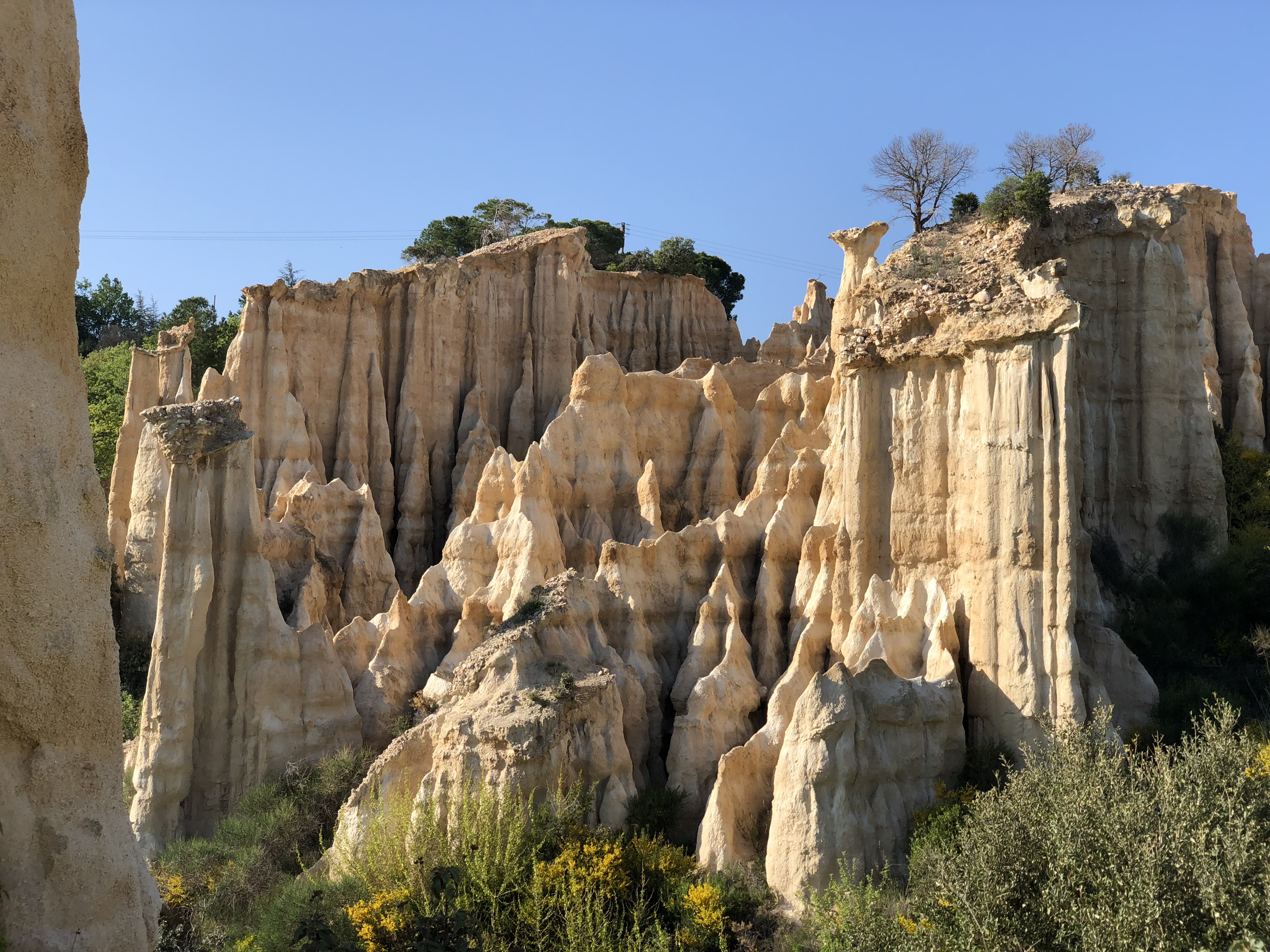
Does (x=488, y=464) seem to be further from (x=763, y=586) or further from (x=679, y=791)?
(x=679, y=791)

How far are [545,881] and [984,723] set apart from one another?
961 cm

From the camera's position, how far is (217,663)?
1016 inches

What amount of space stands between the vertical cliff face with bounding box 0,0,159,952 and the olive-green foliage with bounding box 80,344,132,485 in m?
31.7

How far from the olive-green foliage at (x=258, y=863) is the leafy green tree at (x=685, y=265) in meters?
34.2

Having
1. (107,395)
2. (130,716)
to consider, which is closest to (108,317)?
(107,395)

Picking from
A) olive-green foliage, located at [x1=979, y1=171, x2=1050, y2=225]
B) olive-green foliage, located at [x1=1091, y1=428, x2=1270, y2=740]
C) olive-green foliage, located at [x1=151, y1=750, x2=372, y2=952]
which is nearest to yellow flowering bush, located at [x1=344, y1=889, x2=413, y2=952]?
olive-green foliage, located at [x1=151, y1=750, x2=372, y2=952]

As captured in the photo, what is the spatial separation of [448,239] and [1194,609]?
4238cm

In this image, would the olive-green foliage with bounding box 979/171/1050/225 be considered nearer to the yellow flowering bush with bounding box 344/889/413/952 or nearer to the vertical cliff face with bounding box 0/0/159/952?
the yellow flowering bush with bounding box 344/889/413/952

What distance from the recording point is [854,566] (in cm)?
2675

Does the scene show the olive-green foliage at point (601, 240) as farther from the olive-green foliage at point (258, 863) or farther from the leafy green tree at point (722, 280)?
the olive-green foliage at point (258, 863)

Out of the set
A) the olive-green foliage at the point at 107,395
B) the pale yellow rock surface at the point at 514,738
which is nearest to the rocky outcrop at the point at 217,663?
the pale yellow rock surface at the point at 514,738

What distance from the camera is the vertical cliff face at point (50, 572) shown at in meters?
9.71

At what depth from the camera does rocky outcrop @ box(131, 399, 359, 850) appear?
2491 centimetres

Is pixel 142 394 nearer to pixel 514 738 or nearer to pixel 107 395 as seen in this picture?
pixel 107 395
